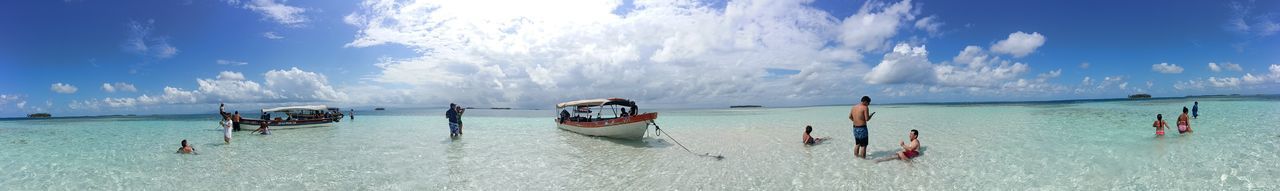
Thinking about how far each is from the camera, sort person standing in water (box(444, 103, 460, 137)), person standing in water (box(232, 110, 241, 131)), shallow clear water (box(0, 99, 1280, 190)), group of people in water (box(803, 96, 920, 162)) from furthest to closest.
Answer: person standing in water (box(232, 110, 241, 131)) → person standing in water (box(444, 103, 460, 137)) → group of people in water (box(803, 96, 920, 162)) → shallow clear water (box(0, 99, 1280, 190))

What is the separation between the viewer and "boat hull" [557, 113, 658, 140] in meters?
17.0

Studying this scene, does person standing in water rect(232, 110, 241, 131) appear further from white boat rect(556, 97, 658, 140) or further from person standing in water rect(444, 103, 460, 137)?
white boat rect(556, 97, 658, 140)

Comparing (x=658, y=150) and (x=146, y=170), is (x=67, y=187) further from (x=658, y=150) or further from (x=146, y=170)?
(x=658, y=150)

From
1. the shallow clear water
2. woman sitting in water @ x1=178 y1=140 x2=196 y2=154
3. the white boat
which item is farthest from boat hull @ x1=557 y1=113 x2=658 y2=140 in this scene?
woman sitting in water @ x1=178 y1=140 x2=196 y2=154

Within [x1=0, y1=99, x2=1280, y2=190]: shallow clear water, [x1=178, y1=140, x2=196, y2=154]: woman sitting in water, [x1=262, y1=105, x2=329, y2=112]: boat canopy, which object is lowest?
[x1=0, y1=99, x2=1280, y2=190]: shallow clear water

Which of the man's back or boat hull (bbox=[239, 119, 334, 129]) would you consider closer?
the man's back

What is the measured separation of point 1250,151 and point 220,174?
2261cm

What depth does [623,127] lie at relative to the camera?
17.7 meters

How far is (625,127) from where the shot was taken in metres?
17.6

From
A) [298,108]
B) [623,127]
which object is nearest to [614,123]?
[623,127]

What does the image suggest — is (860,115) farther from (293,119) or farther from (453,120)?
(293,119)

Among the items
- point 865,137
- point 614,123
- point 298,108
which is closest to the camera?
point 865,137

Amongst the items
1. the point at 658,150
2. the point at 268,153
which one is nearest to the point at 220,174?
the point at 268,153

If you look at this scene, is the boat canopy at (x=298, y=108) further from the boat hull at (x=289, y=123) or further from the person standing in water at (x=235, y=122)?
the person standing in water at (x=235, y=122)
